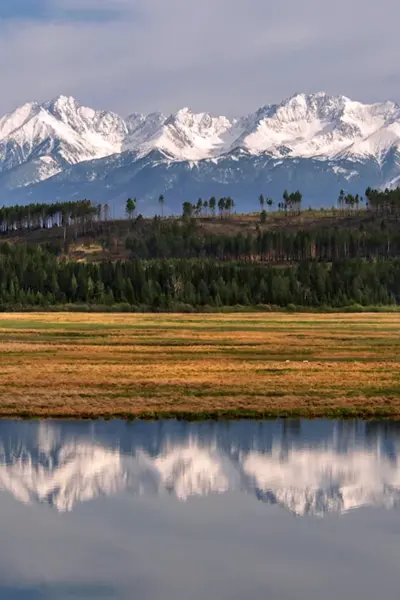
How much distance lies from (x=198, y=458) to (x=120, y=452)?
9.22ft

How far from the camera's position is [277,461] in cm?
3844

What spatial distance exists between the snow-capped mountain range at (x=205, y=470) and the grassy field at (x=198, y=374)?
5650 millimetres

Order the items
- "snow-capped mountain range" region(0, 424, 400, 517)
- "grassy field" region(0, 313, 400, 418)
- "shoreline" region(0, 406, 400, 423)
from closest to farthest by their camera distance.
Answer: "snow-capped mountain range" region(0, 424, 400, 517)
"shoreline" region(0, 406, 400, 423)
"grassy field" region(0, 313, 400, 418)

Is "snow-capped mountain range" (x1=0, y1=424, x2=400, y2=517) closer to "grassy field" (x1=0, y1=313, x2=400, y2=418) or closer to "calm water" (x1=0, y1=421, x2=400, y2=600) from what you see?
"calm water" (x1=0, y1=421, x2=400, y2=600)

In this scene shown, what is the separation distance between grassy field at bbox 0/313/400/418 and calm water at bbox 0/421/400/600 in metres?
3.44

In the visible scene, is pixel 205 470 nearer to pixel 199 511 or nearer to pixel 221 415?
pixel 199 511

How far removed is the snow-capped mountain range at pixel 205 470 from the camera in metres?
33.2

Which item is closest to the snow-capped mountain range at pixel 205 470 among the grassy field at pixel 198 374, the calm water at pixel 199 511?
the calm water at pixel 199 511

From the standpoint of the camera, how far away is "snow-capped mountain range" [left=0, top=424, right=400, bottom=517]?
33188mm

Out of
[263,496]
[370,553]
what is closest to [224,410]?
[263,496]

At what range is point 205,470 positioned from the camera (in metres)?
37.2

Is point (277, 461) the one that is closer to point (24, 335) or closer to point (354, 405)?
point (354, 405)

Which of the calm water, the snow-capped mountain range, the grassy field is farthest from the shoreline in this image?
the snow-capped mountain range

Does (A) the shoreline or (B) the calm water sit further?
(A) the shoreline
